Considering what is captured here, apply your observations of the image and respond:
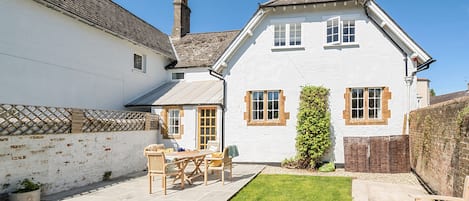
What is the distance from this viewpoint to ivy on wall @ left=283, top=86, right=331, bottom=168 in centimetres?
1313

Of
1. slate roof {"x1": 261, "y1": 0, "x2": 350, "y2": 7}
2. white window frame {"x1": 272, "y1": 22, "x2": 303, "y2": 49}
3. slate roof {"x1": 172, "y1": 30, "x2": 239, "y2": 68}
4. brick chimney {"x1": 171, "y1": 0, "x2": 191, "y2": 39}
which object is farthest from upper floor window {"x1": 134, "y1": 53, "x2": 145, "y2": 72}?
white window frame {"x1": 272, "y1": 22, "x2": 303, "y2": 49}

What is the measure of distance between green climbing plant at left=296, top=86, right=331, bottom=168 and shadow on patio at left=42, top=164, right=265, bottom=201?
305 cm

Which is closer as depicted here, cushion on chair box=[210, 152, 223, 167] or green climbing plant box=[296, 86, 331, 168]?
cushion on chair box=[210, 152, 223, 167]

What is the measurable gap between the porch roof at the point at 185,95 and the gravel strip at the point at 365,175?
179 inches

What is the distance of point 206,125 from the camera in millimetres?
16047

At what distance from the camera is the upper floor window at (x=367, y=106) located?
13.2 metres

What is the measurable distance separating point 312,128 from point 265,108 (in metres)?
2.60

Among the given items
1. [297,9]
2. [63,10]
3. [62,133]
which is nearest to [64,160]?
[62,133]

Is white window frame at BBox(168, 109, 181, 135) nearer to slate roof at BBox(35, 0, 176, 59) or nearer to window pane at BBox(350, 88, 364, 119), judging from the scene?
slate roof at BBox(35, 0, 176, 59)

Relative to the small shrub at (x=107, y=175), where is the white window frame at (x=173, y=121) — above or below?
above

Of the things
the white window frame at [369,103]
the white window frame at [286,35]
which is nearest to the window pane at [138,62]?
the white window frame at [286,35]

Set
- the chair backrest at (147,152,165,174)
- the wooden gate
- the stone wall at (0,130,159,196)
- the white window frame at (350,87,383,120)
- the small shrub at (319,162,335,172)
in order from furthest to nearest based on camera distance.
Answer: the white window frame at (350,87,383,120)
the small shrub at (319,162,335,172)
the wooden gate
the chair backrest at (147,152,165,174)
the stone wall at (0,130,159,196)

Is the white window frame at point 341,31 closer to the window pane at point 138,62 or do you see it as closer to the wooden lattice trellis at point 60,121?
the wooden lattice trellis at point 60,121

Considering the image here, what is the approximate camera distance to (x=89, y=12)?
563 inches
